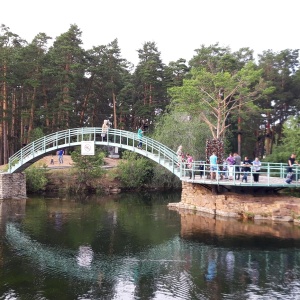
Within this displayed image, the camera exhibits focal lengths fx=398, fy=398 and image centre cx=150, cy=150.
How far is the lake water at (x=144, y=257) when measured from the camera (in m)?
11.6

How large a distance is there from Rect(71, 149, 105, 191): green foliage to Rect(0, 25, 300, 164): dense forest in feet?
19.6

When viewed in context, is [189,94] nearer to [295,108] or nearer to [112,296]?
[295,108]

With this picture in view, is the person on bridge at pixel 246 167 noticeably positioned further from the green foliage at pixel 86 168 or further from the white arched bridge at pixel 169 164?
the green foliage at pixel 86 168

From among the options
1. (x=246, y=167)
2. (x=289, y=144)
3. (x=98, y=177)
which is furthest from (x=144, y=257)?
(x=289, y=144)

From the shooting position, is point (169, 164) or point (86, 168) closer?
point (169, 164)

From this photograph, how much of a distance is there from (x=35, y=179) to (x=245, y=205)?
1963 centimetres

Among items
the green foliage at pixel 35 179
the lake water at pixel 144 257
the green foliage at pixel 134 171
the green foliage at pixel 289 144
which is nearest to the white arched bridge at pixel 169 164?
the green foliage at pixel 35 179

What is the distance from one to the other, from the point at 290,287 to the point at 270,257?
3.23 m

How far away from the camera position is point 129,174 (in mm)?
36781

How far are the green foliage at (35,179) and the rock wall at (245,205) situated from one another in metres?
15.3

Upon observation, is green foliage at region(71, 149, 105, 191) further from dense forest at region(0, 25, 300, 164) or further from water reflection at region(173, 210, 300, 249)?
water reflection at region(173, 210, 300, 249)

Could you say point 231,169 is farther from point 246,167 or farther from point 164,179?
point 164,179

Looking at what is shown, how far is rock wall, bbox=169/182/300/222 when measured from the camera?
21188 millimetres

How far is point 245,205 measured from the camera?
72.5 feet
